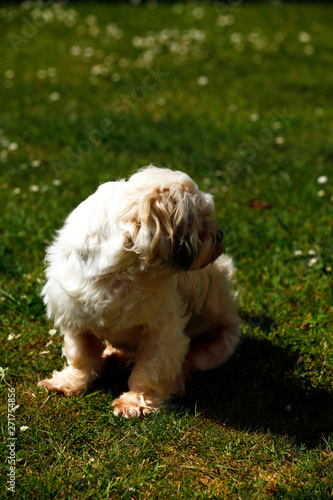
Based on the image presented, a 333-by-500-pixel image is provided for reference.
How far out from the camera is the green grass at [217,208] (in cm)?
257

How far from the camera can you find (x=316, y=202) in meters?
4.76

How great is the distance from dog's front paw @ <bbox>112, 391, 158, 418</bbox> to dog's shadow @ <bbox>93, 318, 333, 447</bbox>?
0.14 meters

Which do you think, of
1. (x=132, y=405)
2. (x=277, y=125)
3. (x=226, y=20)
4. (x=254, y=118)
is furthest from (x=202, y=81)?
(x=132, y=405)

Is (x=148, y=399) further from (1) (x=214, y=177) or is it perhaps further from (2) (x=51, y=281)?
(1) (x=214, y=177)

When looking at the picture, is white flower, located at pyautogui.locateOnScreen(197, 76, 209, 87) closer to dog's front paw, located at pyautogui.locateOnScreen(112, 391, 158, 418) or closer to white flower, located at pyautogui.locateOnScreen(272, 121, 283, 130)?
white flower, located at pyautogui.locateOnScreen(272, 121, 283, 130)

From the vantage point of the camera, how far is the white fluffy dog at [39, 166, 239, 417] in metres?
2.46

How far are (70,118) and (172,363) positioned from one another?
4112 mm

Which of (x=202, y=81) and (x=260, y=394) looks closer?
(x=260, y=394)

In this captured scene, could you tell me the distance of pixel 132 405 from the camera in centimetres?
284

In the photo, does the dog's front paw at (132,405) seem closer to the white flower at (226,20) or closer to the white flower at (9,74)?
the white flower at (9,74)

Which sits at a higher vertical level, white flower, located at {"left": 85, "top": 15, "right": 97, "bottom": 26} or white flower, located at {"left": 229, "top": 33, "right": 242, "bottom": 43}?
white flower, located at {"left": 229, "top": 33, "right": 242, "bottom": 43}

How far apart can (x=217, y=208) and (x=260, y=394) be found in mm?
2051

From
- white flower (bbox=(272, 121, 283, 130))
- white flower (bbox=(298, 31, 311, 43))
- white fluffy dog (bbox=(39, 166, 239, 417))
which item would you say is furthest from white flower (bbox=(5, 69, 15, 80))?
white fluffy dog (bbox=(39, 166, 239, 417))

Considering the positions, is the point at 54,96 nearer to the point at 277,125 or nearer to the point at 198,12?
the point at 277,125
